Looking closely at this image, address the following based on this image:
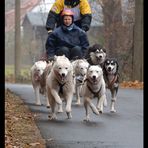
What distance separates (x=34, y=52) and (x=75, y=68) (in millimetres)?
25412

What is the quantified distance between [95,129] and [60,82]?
1.00 metres

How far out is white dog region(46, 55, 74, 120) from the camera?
7.98m

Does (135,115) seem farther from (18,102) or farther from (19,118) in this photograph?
(18,102)

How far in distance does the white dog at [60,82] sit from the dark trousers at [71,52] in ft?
5.28

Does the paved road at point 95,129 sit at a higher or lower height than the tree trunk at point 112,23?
lower

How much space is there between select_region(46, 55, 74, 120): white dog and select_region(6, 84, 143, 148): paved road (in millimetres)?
378

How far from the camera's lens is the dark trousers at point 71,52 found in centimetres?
986

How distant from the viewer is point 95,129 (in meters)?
7.66

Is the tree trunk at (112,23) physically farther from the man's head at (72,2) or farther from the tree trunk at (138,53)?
the man's head at (72,2)

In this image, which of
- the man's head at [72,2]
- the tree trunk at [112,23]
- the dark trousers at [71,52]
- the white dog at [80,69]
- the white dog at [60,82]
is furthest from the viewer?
the tree trunk at [112,23]

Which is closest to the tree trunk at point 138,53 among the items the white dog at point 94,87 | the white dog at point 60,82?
the white dog at point 94,87

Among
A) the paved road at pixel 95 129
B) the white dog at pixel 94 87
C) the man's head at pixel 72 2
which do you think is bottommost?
the paved road at pixel 95 129

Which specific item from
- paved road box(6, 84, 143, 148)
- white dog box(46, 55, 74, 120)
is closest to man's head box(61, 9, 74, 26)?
white dog box(46, 55, 74, 120)

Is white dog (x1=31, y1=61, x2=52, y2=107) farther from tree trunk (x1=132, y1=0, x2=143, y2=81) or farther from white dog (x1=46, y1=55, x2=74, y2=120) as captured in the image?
tree trunk (x1=132, y1=0, x2=143, y2=81)
